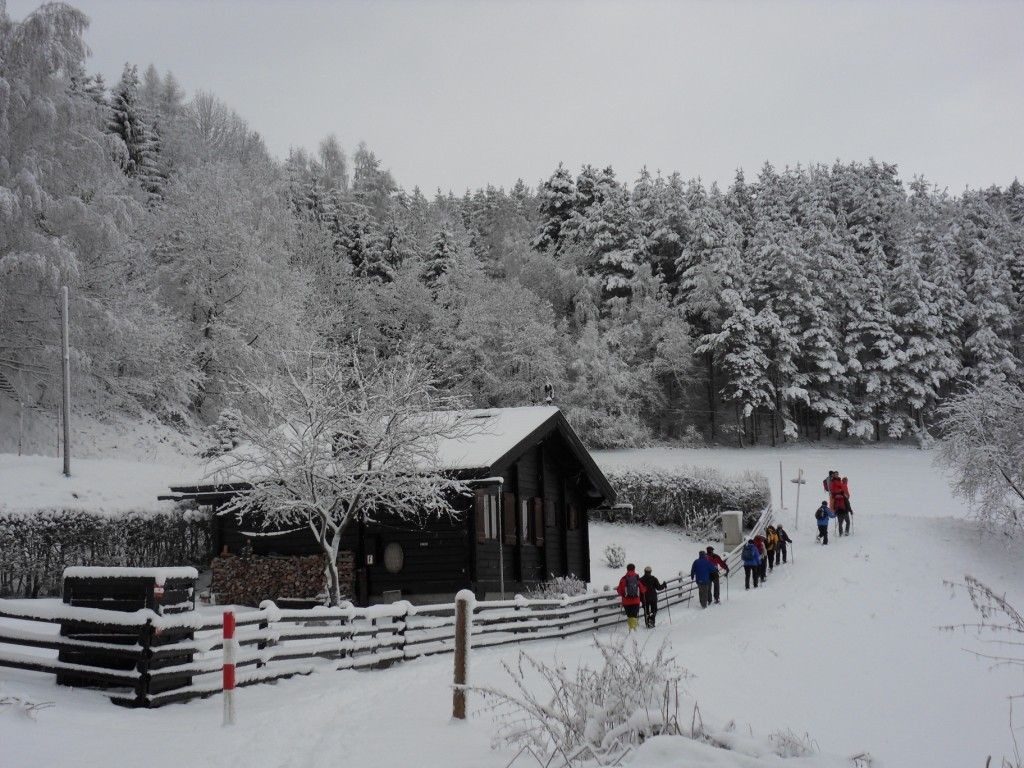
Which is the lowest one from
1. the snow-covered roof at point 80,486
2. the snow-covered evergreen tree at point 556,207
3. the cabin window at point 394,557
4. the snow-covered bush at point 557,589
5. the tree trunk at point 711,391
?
the snow-covered bush at point 557,589

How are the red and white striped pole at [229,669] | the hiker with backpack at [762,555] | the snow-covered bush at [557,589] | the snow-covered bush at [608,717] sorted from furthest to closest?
the hiker with backpack at [762,555] → the snow-covered bush at [557,589] → the red and white striped pole at [229,669] → the snow-covered bush at [608,717]

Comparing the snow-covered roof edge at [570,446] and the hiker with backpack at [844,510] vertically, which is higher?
the snow-covered roof edge at [570,446]

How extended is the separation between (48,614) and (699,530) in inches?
1173

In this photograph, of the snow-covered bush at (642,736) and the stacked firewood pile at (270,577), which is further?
the stacked firewood pile at (270,577)

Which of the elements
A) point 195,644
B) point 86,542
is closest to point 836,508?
point 86,542

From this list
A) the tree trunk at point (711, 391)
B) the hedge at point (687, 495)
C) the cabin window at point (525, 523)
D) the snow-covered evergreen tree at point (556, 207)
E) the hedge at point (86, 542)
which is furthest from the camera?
the snow-covered evergreen tree at point (556, 207)

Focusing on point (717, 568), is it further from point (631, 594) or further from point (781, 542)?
point (781, 542)

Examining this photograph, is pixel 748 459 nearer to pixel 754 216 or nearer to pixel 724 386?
pixel 724 386

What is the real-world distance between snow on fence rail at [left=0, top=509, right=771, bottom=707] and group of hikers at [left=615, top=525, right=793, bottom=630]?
196 inches

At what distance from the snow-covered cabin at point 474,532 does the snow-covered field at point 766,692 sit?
15.0 feet

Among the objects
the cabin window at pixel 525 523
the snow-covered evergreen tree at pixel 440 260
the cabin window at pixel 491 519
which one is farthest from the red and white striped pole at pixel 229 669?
the snow-covered evergreen tree at pixel 440 260

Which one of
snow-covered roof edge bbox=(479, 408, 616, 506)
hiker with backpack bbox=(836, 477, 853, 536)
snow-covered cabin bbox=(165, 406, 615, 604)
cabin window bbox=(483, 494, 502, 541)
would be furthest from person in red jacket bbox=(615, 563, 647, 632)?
hiker with backpack bbox=(836, 477, 853, 536)

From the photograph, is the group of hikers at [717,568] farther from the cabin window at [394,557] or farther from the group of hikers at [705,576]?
the cabin window at [394,557]

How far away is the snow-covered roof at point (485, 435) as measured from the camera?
69.1ft
